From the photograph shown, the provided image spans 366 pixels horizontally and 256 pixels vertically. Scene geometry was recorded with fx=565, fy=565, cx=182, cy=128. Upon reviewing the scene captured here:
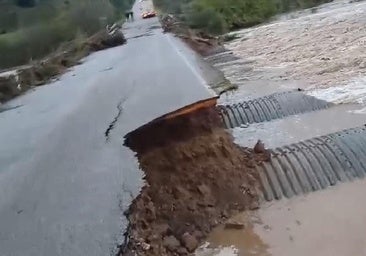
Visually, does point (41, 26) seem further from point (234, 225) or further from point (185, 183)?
point (234, 225)

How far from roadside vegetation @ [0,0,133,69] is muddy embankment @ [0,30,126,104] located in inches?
69.0

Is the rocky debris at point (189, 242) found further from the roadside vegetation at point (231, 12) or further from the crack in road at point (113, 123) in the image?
the roadside vegetation at point (231, 12)

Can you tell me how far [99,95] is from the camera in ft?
47.4

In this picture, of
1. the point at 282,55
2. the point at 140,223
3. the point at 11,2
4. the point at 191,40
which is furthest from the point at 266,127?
the point at 11,2

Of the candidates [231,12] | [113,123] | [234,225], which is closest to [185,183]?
[234,225]

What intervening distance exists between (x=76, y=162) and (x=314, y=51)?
55.9 ft

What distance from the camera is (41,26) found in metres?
39.6

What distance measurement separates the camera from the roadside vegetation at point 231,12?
152 ft

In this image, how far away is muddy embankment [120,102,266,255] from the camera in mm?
6461

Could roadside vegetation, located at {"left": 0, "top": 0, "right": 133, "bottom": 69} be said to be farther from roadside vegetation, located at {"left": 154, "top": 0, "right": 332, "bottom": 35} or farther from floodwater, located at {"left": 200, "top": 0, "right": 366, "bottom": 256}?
floodwater, located at {"left": 200, "top": 0, "right": 366, "bottom": 256}

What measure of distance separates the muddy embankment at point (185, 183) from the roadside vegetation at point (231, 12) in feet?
121

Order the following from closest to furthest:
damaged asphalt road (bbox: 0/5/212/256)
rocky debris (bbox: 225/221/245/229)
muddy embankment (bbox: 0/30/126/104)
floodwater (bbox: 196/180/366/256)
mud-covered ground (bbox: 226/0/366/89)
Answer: damaged asphalt road (bbox: 0/5/212/256) → floodwater (bbox: 196/180/366/256) → rocky debris (bbox: 225/221/245/229) → mud-covered ground (bbox: 226/0/366/89) → muddy embankment (bbox: 0/30/126/104)

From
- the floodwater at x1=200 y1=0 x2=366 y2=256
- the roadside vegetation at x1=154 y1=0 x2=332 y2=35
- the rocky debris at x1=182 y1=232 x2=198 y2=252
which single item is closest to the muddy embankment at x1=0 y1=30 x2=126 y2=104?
the floodwater at x1=200 y1=0 x2=366 y2=256

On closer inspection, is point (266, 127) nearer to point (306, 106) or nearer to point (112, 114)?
point (306, 106)
